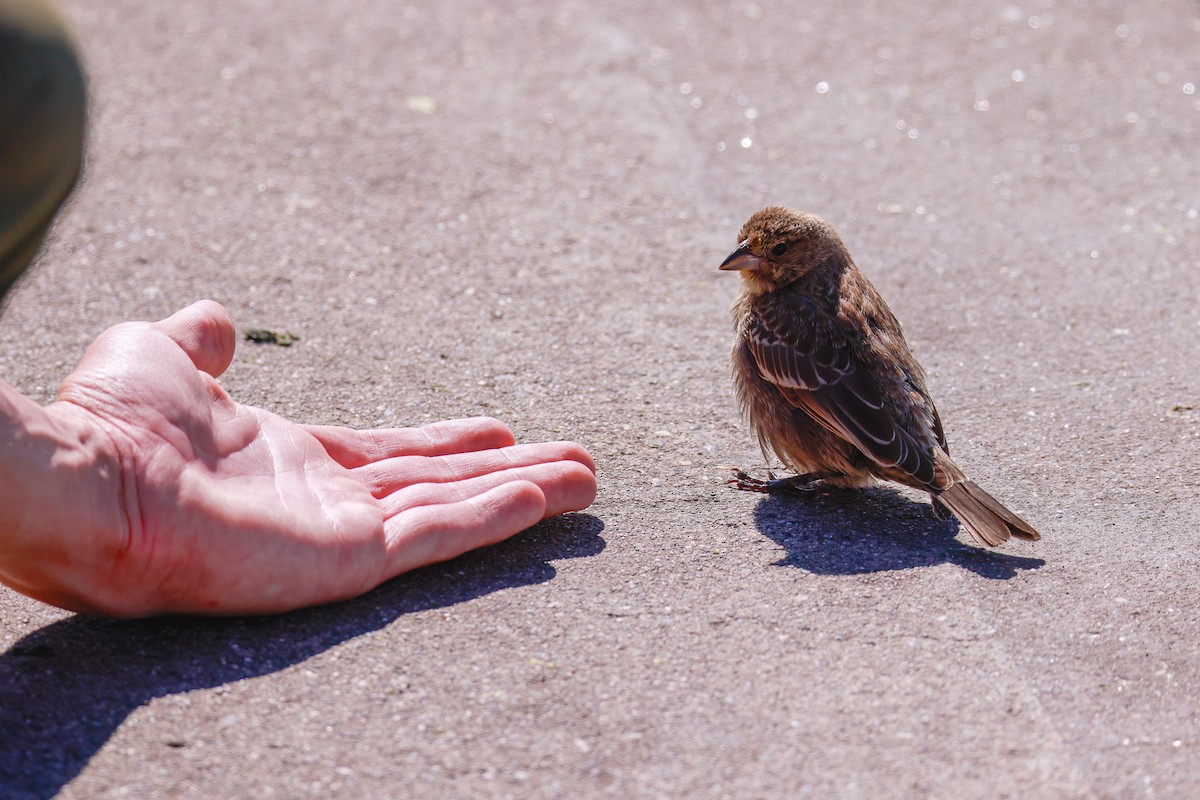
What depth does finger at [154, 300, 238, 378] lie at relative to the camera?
154 inches

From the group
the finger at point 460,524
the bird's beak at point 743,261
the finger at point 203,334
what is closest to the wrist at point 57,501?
the finger at point 203,334

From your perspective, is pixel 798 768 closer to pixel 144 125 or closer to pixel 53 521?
pixel 53 521

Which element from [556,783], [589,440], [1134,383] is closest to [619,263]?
[589,440]

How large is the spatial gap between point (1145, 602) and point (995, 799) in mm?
1163

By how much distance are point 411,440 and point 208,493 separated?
0.94 metres

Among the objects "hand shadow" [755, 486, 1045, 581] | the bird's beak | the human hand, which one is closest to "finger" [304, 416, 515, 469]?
the human hand

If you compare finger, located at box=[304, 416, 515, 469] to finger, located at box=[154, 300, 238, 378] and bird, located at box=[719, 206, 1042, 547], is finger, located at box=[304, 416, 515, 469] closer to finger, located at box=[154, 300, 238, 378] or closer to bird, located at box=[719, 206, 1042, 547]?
finger, located at box=[154, 300, 238, 378]

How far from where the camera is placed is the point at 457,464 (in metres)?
4.24

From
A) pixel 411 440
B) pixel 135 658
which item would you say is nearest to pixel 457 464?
pixel 411 440

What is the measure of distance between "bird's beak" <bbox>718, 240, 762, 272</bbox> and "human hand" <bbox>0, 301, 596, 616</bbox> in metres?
1.26

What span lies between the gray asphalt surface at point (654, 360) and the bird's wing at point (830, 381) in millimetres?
285

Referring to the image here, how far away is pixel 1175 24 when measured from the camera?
8.98 meters

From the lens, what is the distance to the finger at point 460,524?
151 inches

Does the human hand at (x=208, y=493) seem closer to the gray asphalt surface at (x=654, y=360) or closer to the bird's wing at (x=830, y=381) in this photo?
the gray asphalt surface at (x=654, y=360)
